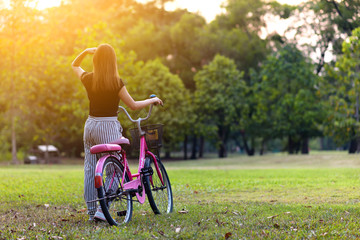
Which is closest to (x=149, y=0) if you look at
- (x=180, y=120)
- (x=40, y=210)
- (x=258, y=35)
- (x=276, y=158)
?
(x=258, y=35)

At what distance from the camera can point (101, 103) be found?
689 centimetres

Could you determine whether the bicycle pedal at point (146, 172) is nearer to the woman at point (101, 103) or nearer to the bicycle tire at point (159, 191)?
the bicycle tire at point (159, 191)

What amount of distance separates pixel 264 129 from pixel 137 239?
41169 mm

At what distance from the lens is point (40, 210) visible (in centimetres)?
870

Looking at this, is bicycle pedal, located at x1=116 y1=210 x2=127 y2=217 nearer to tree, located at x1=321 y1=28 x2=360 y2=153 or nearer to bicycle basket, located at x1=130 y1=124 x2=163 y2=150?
bicycle basket, located at x1=130 y1=124 x2=163 y2=150

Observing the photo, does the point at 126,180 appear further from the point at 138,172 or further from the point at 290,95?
the point at 290,95

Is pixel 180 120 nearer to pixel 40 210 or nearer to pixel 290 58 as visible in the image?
pixel 290 58

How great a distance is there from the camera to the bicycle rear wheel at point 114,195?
642 centimetres

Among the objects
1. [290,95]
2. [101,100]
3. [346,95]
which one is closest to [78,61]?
[101,100]

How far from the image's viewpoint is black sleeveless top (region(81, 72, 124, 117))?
22.6 feet

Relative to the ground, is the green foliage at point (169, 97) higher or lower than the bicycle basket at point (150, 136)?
higher

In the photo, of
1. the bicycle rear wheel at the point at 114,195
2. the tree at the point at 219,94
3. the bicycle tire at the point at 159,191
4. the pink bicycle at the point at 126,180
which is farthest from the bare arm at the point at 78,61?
the tree at the point at 219,94

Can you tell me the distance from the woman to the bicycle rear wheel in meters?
0.24

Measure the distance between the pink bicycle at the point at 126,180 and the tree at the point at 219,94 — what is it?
121 feet
